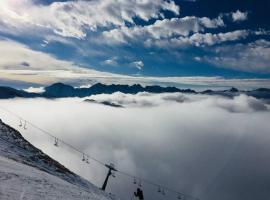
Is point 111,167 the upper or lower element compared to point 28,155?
lower

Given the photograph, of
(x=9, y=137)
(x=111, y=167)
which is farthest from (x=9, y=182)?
(x=111, y=167)

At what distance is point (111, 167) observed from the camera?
2525 inches

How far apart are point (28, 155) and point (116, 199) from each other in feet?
47.0

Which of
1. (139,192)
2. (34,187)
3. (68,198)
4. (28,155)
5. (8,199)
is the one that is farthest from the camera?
(139,192)

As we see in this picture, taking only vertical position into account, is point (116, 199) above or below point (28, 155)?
below

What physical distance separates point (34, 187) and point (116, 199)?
21.2m

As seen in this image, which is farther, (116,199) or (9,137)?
(9,137)

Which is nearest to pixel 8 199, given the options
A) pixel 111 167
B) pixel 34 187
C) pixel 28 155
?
pixel 34 187

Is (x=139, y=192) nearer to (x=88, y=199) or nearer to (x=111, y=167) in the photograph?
(x=111, y=167)

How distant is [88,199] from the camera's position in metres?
31.0

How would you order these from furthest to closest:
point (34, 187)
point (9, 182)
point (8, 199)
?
point (34, 187)
point (9, 182)
point (8, 199)

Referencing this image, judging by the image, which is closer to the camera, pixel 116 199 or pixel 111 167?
pixel 116 199

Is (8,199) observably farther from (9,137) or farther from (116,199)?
(9,137)

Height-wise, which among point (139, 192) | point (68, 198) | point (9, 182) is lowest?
point (139, 192)
